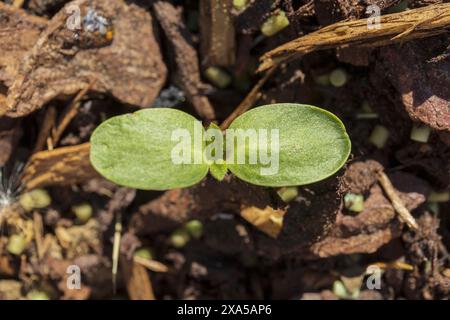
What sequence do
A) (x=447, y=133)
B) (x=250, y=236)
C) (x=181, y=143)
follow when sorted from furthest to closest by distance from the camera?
(x=250, y=236), (x=447, y=133), (x=181, y=143)

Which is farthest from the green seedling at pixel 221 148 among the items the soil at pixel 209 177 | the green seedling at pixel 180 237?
the green seedling at pixel 180 237

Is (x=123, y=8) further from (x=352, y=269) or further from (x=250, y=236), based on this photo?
(x=352, y=269)

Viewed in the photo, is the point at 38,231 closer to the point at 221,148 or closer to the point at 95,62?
the point at 95,62

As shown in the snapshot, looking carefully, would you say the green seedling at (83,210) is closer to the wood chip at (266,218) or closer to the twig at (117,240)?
the twig at (117,240)

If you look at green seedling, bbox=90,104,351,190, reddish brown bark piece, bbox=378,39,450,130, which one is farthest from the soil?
green seedling, bbox=90,104,351,190

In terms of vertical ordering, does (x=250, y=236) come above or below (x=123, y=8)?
→ below

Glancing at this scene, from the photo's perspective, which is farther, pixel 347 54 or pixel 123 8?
pixel 123 8
